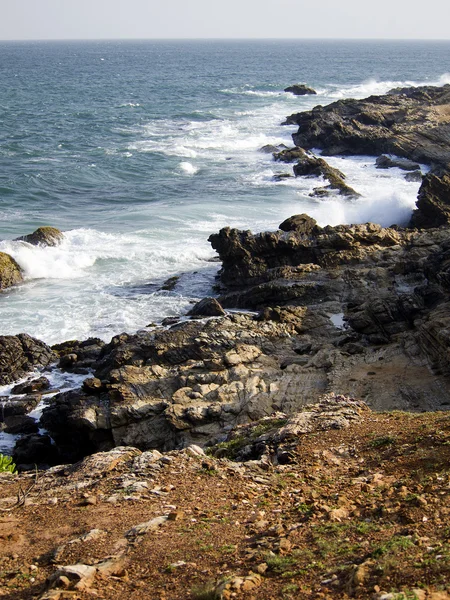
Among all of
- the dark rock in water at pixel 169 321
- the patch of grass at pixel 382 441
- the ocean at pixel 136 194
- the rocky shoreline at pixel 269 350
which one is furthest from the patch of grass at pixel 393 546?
the ocean at pixel 136 194

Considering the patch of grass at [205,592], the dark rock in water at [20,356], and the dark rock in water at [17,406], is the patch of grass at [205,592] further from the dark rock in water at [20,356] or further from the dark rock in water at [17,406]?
the dark rock in water at [20,356]

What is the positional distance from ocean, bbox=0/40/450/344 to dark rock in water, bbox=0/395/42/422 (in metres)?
4.31

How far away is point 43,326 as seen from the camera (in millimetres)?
25078

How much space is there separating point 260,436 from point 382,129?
45549 mm

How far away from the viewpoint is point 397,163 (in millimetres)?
47812

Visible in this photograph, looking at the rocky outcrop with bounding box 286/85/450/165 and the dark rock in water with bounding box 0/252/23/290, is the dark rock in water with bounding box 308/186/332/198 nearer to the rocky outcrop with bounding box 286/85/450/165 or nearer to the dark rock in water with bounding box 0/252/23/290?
the rocky outcrop with bounding box 286/85/450/165

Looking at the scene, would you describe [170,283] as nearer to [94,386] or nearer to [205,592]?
[94,386]

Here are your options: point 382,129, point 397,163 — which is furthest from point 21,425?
point 382,129

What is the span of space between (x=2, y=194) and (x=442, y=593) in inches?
1540

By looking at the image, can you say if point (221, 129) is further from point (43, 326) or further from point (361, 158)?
point (43, 326)

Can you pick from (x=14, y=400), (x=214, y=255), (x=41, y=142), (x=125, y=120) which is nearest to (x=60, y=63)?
(x=125, y=120)

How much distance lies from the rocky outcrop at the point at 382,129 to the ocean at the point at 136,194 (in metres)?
2.12

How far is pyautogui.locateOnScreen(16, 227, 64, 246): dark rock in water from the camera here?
32.3 meters

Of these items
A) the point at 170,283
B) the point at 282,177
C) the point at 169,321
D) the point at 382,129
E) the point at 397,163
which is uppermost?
the point at 382,129
